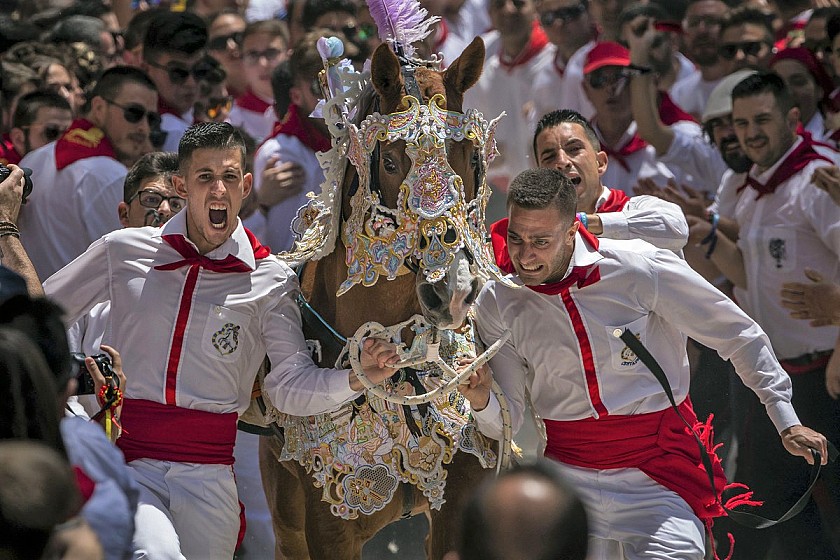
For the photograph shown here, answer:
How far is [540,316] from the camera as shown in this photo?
5.68 metres

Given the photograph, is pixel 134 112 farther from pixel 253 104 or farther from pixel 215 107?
pixel 253 104

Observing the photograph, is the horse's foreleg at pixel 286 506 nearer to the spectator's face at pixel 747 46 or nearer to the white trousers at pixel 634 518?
the white trousers at pixel 634 518

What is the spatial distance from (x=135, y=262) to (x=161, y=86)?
3.89m

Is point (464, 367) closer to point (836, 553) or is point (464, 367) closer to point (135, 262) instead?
point (135, 262)

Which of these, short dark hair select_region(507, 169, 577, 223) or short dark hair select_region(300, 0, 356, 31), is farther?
short dark hair select_region(300, 0, 356, 31)

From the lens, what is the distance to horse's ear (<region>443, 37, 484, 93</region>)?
18.6 feet

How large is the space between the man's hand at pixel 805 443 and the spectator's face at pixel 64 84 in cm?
579

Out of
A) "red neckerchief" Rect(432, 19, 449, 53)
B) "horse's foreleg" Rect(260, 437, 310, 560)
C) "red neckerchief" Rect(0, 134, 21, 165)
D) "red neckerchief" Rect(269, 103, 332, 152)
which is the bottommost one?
"horse's foreleg" Rect(260, 437, 310, 560)

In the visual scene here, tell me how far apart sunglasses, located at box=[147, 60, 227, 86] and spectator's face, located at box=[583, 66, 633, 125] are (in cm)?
250

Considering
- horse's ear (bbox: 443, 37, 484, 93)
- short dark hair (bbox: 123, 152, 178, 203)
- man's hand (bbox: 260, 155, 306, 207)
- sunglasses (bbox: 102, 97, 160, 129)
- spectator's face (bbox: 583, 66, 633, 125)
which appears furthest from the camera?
spectator's face (bbox: 583, 66, 633, 125)

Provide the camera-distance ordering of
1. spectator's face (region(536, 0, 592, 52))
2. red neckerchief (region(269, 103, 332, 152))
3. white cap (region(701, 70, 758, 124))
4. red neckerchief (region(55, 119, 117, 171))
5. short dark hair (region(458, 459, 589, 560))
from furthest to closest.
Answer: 1. spectator's face (region(536, 0, 592, 52))
2. white cap (region(701, 70, 758, 124))
3. red neckerchief (region(269, 103, 332, 152))
4. red neckerchief (region(55, 119, 117, 171))
5. short dark hair (region(458, 459, 589, 560))

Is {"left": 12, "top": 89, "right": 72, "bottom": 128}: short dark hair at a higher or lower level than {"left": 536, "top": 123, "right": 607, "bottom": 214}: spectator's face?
lower

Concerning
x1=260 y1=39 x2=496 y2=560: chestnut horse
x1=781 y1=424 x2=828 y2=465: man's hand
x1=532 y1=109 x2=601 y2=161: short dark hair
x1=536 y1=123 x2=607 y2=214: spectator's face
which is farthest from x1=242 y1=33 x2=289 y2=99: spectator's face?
x1=781 y1=424 x2=828 y2=465: man's hand

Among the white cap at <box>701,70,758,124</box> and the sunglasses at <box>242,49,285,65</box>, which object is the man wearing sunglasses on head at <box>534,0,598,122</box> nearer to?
the white cap at <box>701,70,758,124</box>
